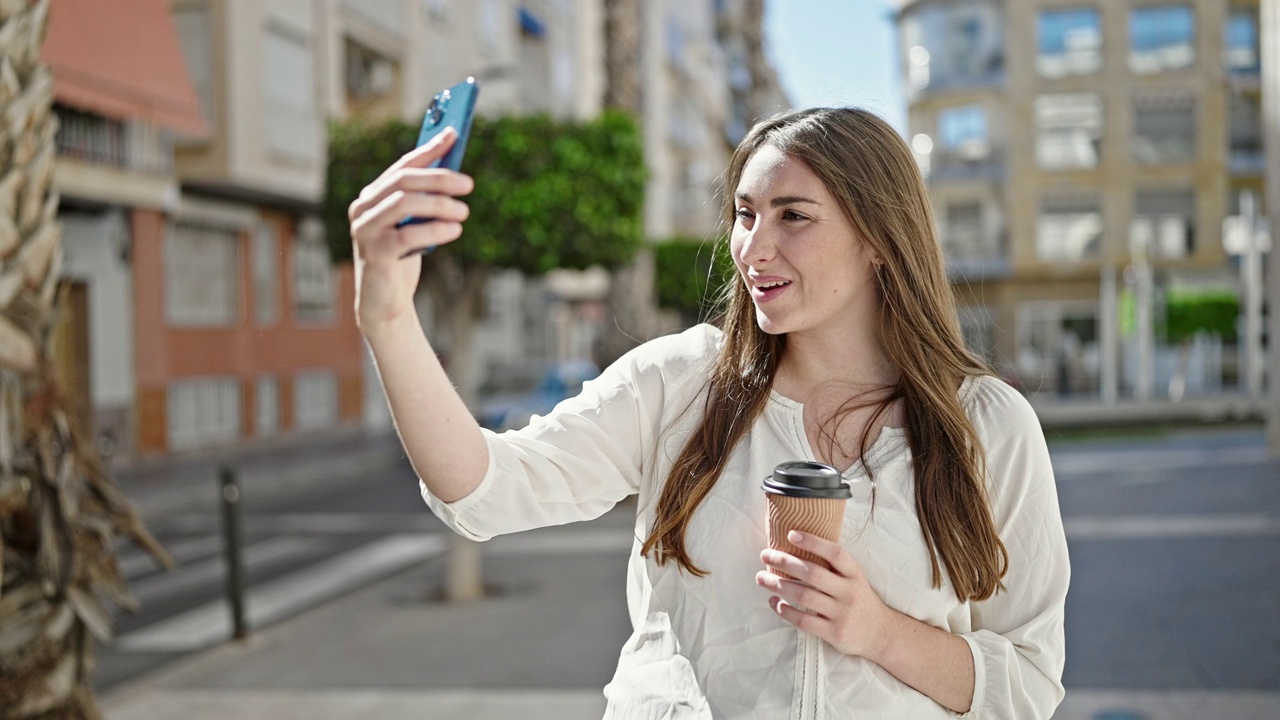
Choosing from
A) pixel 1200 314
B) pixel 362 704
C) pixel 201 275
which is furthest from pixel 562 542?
pixel 1200 314

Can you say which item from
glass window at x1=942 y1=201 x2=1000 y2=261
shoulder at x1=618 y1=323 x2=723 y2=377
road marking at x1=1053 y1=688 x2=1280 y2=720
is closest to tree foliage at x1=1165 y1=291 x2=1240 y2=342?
glass window at x1=942 y1=201 x2=1000 y2=261

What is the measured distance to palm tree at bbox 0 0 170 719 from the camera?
3.15 meters

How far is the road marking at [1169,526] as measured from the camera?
928 centimetres

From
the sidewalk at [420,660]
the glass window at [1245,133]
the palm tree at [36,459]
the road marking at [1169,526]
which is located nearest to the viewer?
the palm tree at [36,459]

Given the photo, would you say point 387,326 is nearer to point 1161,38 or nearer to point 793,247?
point 793,247

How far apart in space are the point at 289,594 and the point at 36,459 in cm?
577

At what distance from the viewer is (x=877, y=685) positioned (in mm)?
1792

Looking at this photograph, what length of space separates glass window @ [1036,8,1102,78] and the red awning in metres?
32.0

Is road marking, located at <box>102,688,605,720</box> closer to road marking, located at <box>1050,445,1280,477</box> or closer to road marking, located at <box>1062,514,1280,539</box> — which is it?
road marking, located at <box>1062,514,1280,539</box>

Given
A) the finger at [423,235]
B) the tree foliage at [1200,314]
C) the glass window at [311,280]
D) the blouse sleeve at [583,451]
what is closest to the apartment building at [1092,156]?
the tree foliage at [1200,314]

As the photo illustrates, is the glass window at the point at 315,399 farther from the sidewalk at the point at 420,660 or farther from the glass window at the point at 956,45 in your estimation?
the glass window at the point at 956,45

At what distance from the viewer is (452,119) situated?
4.95 ft

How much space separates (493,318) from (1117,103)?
21.7 meters

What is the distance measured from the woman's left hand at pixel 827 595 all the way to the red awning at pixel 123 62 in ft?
32.8
